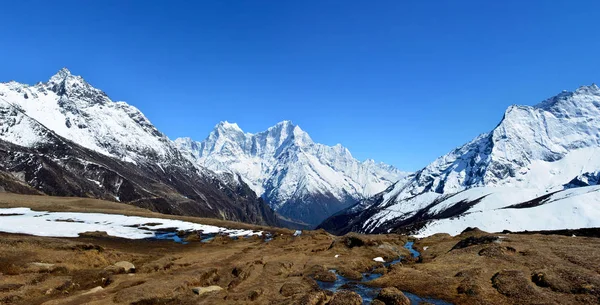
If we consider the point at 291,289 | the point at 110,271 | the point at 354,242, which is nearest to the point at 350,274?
the point at 291,289

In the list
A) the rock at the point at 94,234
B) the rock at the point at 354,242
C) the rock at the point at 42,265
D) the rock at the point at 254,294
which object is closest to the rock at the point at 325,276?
the rock at the point at 254,294

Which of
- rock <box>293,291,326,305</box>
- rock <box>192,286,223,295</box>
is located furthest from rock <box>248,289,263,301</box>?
Result: rock <box>293,291,326,305</box>

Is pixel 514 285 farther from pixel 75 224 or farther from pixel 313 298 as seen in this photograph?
pixel 75 224

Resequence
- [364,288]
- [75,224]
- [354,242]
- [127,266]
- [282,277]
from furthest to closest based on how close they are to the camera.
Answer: [75,224], [354,242], [127,266], [282,277], [364,288]

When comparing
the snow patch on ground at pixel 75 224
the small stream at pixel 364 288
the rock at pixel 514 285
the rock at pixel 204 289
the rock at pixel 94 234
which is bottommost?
the small stream at pixel 364 288

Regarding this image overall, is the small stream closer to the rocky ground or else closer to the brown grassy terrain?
the rocky ground

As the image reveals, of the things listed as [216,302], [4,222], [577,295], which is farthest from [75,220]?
[577,295]

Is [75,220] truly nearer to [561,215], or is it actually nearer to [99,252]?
[99,252]

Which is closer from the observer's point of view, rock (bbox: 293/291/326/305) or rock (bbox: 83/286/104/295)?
rock (bbox: 293/291/326/305)

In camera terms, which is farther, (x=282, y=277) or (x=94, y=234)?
(x=94, y=234)

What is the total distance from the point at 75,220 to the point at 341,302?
11619 centimetres

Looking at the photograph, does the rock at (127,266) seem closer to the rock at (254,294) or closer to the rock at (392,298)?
the rock at (254,294)

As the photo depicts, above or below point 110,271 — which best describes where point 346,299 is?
below

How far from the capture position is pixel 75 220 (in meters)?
120
